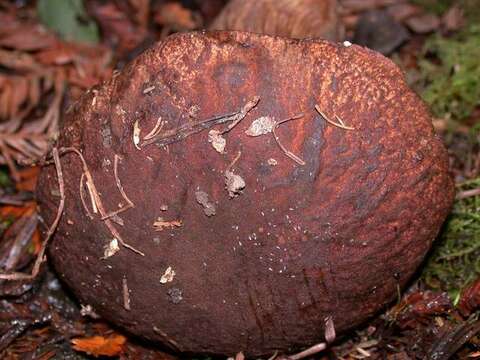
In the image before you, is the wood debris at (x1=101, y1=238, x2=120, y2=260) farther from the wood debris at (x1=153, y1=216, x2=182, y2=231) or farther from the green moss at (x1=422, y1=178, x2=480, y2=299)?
the green moss at (x1=422, y1=178, x2=480, y2=299)

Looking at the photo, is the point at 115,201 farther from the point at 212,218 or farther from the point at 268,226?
the point at 268,226

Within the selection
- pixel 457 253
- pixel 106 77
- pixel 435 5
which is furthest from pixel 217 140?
pixel 435 5

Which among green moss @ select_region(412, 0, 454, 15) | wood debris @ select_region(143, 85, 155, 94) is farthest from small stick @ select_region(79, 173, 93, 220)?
green moss @ select_region(412, 0, 454, 15)

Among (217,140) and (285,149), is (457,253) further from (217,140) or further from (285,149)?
(217,140)

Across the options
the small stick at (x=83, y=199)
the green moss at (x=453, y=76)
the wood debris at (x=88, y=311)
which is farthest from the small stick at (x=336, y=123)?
the green moss at (x=453, y=76)

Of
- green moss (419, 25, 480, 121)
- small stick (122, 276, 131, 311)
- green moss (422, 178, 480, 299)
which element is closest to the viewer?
small stick (122, 276, 131, 311)

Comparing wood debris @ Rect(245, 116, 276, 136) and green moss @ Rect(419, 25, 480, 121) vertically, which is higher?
wood debris @ Rect(245, 116, 276, 136)

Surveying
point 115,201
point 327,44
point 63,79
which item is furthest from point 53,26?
point 327,44
